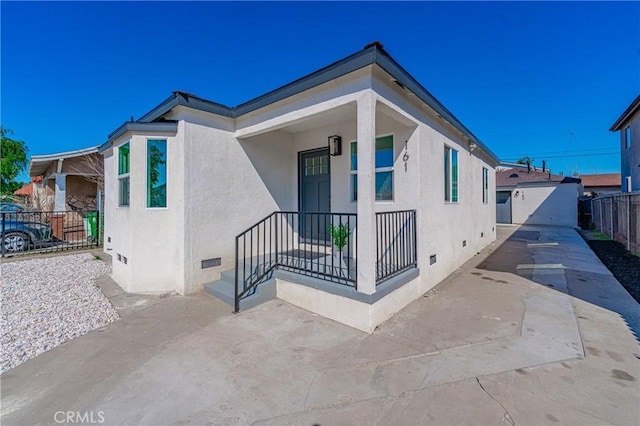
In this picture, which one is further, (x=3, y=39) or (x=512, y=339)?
(x=3, y=39)

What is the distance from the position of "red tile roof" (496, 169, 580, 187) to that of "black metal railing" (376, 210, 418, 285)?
59.4 ft

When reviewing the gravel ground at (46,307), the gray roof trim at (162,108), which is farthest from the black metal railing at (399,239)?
Answer: the gravel ground at (46,307)

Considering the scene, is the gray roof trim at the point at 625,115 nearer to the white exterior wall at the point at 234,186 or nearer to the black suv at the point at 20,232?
the white exterior wall at the point at 234,186

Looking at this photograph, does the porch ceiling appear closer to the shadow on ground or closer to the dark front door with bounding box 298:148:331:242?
the dark front door with bounding box 298:148:331:242

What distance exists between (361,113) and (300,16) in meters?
5.12

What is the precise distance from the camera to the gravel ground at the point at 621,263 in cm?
498

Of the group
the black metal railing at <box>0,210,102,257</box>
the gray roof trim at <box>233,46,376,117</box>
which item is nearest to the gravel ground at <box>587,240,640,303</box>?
the gray roof trim at <box>233,46,376,117</box>

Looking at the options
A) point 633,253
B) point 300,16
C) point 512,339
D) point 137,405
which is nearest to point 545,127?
point 633,253

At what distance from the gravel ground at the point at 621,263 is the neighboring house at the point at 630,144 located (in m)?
6.02

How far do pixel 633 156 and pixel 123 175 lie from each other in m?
20.3

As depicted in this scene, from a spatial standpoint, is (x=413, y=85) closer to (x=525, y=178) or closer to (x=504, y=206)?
(x=504, y=206)

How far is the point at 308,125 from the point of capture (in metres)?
5.57

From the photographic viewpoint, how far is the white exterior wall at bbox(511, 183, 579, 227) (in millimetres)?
16547

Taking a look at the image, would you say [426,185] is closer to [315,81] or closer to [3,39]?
[315,81]
